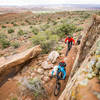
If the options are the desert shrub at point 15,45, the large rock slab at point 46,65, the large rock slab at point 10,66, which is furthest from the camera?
the desert shrub at point 15,45

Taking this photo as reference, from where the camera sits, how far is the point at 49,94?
3.57 meters

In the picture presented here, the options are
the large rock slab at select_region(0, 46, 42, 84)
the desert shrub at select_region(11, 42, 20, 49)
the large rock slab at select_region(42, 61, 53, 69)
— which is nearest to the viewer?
the large rock slab at select_region(0, 46, 42, 84)

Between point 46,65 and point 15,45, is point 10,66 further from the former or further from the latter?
point 15,45

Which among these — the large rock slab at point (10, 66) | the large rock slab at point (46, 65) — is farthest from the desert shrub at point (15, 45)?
the large rock slab at point (46, 65)

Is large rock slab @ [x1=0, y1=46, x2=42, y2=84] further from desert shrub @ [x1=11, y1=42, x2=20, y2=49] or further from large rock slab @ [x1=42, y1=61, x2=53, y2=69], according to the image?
desert shrub @ [x1=11, y1=42, x2=20, y2=49]

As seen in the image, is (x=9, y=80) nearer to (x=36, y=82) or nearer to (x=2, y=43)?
(x=36, y=82)

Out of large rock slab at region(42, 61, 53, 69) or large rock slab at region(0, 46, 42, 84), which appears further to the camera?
large rock slab at region(42, 61, 53, 69)

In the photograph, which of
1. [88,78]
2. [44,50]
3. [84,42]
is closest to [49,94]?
[84,42]

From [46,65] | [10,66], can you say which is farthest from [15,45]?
[46,65]

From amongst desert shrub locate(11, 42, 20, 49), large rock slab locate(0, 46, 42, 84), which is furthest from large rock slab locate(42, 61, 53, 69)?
desert shrub locate(11, 42, 20, 49)

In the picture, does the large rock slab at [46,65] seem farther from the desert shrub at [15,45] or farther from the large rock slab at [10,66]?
the desert shrub at [15,45]

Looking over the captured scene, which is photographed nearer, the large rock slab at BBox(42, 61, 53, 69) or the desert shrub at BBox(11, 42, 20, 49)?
the large rock slab at BBox(42, 61, 53, 69)

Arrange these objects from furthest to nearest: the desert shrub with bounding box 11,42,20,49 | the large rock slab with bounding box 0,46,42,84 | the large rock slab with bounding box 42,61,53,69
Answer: the desert shrub with bounding box 11,42,20,49 < the large rock slab with bounding box 42,61,53,69 < the large rock slab with bounding box 0,46,42,84

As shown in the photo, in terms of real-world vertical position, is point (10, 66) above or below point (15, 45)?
above
